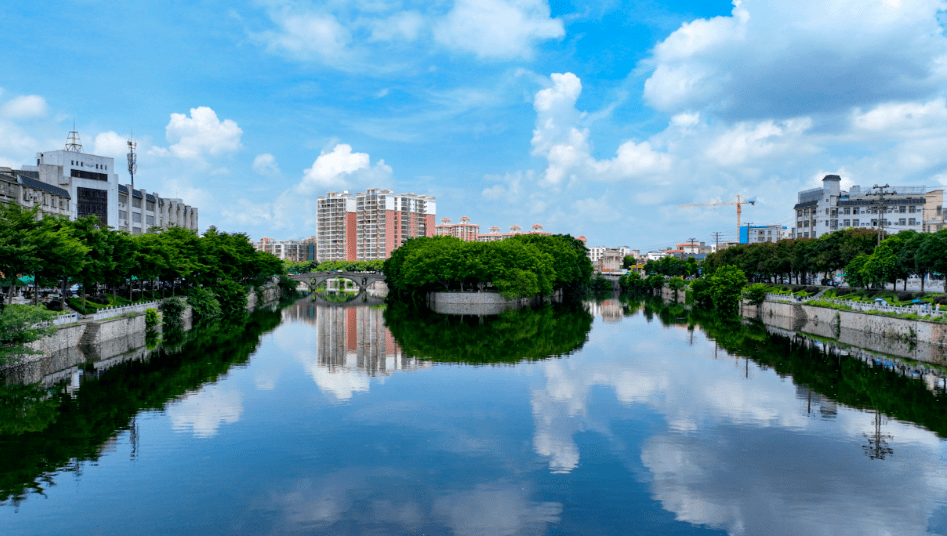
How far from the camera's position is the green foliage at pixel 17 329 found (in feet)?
80.2

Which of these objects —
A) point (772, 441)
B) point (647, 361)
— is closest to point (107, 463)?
point (772, 441)

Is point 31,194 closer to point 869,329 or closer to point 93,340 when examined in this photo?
point 93,340

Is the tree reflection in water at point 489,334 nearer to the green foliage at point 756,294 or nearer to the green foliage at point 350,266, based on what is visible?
the green foliage at point 756,294

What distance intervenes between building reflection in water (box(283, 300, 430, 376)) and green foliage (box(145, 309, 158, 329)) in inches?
469

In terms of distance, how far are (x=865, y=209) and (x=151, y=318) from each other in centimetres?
10273

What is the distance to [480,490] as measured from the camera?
14812mm

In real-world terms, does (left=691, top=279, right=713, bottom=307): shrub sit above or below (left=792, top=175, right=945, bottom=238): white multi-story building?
below

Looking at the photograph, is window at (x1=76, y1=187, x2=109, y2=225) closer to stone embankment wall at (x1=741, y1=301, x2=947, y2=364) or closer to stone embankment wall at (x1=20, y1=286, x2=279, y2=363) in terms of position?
stone embankment wall at (x1=20, y1=286, x2=279, y2=363)

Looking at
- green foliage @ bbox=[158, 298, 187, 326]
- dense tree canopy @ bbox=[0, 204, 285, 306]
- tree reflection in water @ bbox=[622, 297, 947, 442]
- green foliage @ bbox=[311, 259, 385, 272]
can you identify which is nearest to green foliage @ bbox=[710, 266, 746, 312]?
tree reflection in water @ bbox=[622, 297, 947, 442]

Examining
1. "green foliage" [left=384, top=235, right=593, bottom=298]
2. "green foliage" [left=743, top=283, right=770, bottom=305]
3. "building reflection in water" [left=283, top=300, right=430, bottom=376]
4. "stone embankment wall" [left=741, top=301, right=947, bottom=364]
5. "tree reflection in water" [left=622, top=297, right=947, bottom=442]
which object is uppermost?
"green foliage" [left=384, top=235, right=593, bottom=298]

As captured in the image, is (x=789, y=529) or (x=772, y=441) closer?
(x=789, y=529)

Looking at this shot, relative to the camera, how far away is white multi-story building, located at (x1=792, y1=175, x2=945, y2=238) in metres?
91.4

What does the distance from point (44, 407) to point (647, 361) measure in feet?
95.5

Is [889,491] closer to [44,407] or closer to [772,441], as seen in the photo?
[772,441]
